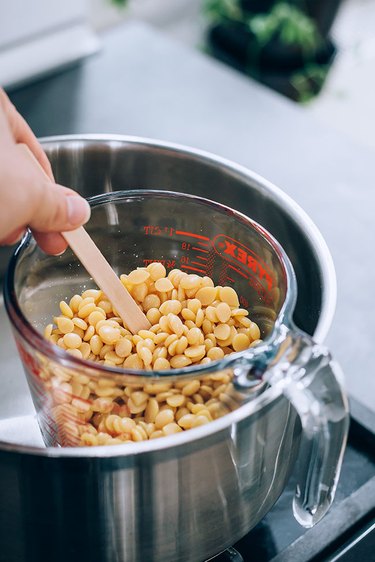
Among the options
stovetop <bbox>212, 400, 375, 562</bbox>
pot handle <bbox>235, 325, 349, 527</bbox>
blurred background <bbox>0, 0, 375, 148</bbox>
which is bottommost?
blurred background <bbox>0, 0, 375, 148</bbox>

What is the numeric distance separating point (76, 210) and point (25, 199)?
0.16 ft

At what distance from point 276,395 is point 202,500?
87 mm

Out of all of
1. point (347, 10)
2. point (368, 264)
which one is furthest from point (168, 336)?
point (347, 10)

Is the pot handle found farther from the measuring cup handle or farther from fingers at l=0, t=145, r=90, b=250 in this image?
fingers at l=0, t=145, r=90, b=250

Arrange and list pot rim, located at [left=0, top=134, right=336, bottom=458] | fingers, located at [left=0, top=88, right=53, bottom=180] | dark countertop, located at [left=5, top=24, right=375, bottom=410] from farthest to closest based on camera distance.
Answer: dark countertop, located at [left=5, top=24, right=375, bottom=410], fingers, located at [left=0, top=88, right=53, bottom=180], pot rim, located at [left=0, top=134, right=336, bottom=458]

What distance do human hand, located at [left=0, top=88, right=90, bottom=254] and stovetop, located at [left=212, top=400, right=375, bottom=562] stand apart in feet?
0.88

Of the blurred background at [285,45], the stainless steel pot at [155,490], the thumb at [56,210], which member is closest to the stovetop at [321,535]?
the stainless steel pot at [155,490]

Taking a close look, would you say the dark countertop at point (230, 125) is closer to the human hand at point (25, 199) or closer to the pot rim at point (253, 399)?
the pot rim at point (253, 399)

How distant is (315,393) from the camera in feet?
1.54

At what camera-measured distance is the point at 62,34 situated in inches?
44.1

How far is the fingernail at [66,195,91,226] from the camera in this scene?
538 mm

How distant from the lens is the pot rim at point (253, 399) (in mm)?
444

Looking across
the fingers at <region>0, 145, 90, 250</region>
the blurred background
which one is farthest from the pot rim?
the blurred background

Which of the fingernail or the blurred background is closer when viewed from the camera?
the fingernail
